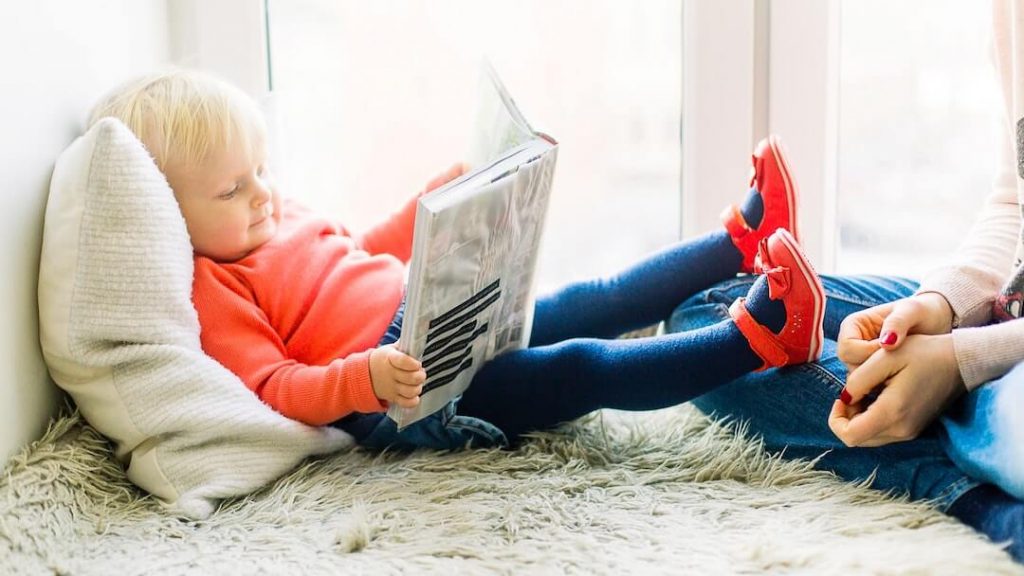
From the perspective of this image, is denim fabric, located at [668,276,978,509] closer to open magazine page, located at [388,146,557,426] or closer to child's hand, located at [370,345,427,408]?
open magazine page, located at [388,146,557,426]

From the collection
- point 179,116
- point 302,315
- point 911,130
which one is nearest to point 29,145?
point 179,116

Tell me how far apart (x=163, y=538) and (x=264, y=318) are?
0.25 metres

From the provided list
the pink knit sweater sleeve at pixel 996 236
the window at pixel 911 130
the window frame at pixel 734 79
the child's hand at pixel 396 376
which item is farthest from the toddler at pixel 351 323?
the window at pixel 911 130

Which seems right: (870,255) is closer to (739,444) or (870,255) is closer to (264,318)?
(739,444)

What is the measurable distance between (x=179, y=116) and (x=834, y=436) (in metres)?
0.70

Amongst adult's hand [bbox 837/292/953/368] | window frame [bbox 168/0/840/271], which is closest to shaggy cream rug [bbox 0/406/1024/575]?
adult's hand [bbox 837/292/953/368]

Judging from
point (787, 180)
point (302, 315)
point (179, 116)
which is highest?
point (179, 116)

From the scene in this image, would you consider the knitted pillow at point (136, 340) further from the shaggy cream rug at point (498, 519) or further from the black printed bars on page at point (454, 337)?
the black printed bars on page at point (454, 337)

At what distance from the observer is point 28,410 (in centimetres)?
86

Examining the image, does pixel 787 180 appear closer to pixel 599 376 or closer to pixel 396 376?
pixel 599 376

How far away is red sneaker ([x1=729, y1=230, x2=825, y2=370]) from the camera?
909 millimetres

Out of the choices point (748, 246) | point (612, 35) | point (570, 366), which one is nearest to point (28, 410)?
point (570, 366)

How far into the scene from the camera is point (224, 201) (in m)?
0.99

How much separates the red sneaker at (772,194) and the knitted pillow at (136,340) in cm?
55
